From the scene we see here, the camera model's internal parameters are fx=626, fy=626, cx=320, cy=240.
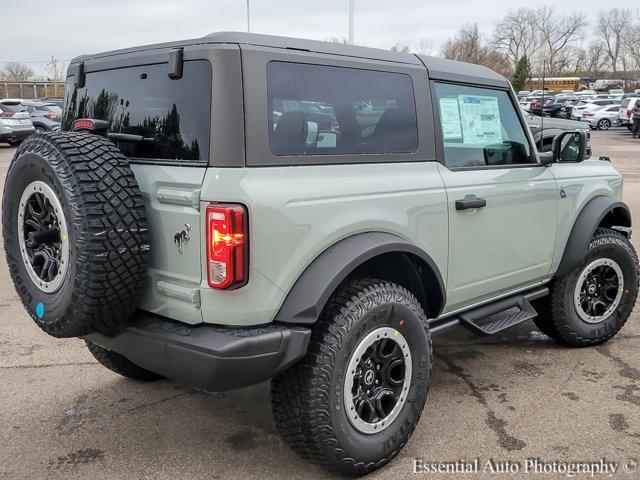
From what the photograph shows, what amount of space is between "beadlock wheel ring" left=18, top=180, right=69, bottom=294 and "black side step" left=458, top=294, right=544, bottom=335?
85.1 inches

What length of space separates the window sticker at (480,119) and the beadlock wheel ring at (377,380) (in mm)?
1304

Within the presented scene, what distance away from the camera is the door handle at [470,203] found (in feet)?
10.8

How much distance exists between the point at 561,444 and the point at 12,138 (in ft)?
73.4

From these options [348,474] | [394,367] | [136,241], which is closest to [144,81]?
[136,241]

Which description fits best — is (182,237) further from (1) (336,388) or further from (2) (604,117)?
(2) (604,117)

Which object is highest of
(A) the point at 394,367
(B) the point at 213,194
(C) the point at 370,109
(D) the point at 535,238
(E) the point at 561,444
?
(C) the point at 370,109

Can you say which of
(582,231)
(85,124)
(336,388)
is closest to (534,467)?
(336,388)

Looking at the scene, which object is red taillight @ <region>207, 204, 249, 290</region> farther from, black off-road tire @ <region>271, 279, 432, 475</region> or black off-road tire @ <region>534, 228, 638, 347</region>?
black off-road tire @ <region>534, 228, 638, 347</region>

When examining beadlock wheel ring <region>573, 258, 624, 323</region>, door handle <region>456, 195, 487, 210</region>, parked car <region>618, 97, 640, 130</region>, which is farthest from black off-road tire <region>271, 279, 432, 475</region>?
parked car <region>618, 97, 640, 130</region>

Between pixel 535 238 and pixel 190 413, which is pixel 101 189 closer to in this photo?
pixel 190 413

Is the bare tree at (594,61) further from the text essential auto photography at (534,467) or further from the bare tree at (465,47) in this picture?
the text essential auto photography at (534,467)

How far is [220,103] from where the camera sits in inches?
98.8

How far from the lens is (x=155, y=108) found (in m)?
2.81

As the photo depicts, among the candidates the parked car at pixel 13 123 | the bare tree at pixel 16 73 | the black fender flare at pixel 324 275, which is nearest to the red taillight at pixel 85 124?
the black fender flare at pixel 324 275
